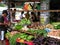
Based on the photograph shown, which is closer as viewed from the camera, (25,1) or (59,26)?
(59,26)

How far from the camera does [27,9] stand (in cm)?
867

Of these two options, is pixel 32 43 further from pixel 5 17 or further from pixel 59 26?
pixel 5 17

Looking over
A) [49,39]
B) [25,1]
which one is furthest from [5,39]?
[49,39]

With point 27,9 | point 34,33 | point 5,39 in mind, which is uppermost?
point 27,9

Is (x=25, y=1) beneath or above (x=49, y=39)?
above

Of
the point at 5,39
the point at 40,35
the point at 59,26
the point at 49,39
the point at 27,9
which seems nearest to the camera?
the point at 49,39

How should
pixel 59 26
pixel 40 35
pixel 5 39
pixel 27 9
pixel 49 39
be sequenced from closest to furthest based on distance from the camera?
1. pixel 49 39
2. pixel 40 35
3. pixel 59 26
4. pixel 27 9
5. pixel 5 39

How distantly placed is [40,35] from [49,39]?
0.72 metres

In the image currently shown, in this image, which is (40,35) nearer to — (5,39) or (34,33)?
(34,33)

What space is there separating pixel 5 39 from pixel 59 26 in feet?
8.39

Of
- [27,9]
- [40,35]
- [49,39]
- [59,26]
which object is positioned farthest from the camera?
[27,9]

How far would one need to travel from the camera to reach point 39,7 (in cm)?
871

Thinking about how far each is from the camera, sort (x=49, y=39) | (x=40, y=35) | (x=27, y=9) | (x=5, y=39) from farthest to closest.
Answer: (x=5, y=39)
(x=27, y=9)
(x=40, y=35)
(x=49, y=39)

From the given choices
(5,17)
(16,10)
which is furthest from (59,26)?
(5,17)
